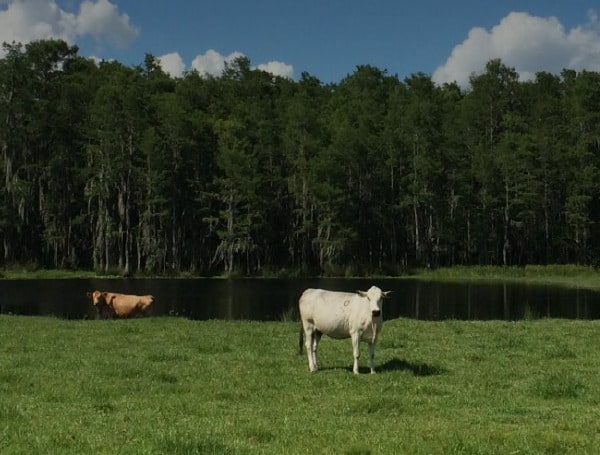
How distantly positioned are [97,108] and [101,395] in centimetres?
6469

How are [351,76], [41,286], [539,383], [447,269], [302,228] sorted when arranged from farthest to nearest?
1. [351,76]
2. [302,228]
3. [447,269]
4. [41,286]
5. [539,383]

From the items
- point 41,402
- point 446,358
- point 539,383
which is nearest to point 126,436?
point 41,402

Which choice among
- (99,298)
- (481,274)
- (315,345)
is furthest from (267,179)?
(315,345)

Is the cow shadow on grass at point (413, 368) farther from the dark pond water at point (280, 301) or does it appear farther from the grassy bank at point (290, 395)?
the dark pond water at point (280, 301)

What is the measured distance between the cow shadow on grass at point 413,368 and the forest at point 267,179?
184 feet

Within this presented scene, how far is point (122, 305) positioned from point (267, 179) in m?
49.0

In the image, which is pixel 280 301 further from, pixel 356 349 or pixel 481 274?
pixel 481 274

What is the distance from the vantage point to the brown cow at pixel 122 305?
1128 inches

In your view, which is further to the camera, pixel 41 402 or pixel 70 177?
pixel 70 177

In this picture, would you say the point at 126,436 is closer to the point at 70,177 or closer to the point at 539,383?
the point at 539,383

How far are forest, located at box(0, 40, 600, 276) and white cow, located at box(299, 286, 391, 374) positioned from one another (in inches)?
2201

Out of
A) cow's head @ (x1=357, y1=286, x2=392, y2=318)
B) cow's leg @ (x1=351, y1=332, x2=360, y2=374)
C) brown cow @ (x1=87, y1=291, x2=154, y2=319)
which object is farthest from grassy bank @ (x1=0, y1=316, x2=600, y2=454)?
brown cow @ (x1=87, y1=291, x2=154, y2=319)

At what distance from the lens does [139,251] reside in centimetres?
7169

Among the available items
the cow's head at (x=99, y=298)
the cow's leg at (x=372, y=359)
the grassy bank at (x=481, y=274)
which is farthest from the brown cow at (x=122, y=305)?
the grassy bank at (x=481, y=274)
